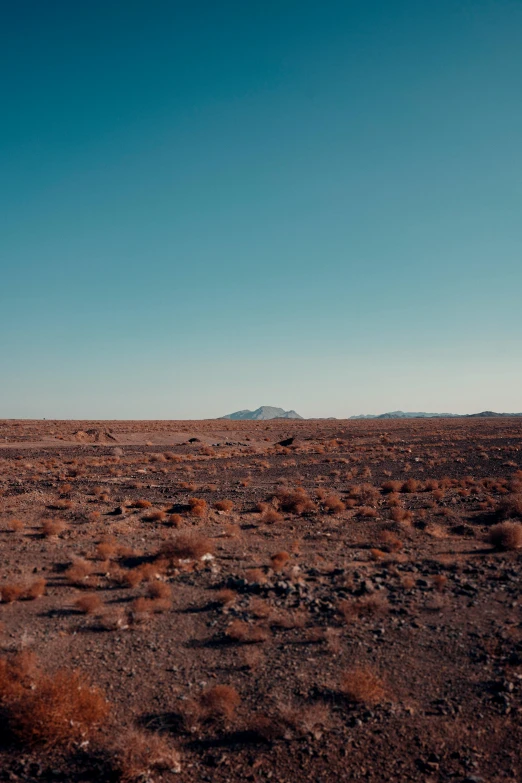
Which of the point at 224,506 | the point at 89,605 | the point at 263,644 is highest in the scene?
the point at 224,506

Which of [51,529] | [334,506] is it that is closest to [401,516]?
[334,506]

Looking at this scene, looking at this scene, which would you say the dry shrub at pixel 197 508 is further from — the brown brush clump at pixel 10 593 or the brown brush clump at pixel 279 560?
the brown brush clump at pixel 10 593

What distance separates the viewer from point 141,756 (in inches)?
243

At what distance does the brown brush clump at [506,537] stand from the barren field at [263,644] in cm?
6

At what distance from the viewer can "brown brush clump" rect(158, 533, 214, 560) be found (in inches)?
553

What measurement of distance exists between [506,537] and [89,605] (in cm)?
1190

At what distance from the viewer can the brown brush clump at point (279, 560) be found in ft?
44.1

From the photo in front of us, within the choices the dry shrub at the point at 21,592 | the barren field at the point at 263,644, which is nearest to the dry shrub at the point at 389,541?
the barren field at the point at 263,644

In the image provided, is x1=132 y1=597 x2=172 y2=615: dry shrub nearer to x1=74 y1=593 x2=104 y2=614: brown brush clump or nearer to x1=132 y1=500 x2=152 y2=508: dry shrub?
x1=74 y1=593 x2=104 y2=614: brown brush clump

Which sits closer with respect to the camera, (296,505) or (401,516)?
(401,516)

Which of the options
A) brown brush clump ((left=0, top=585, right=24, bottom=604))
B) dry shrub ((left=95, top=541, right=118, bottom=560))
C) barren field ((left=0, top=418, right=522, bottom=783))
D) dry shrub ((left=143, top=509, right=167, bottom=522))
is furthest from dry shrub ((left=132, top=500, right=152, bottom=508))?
brown brush clump ((left=0, top=585, right=24, bottom=604))

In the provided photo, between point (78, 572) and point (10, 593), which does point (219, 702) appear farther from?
point (78, 572)

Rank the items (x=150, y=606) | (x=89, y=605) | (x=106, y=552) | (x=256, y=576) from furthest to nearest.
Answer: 1. (x=106, y=552)
2. (x=256, y=576)
3. (x=150, y=606)
4. (x=89, y=605)

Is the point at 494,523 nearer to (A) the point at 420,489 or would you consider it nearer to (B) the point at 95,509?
(A) the point at 420,489
